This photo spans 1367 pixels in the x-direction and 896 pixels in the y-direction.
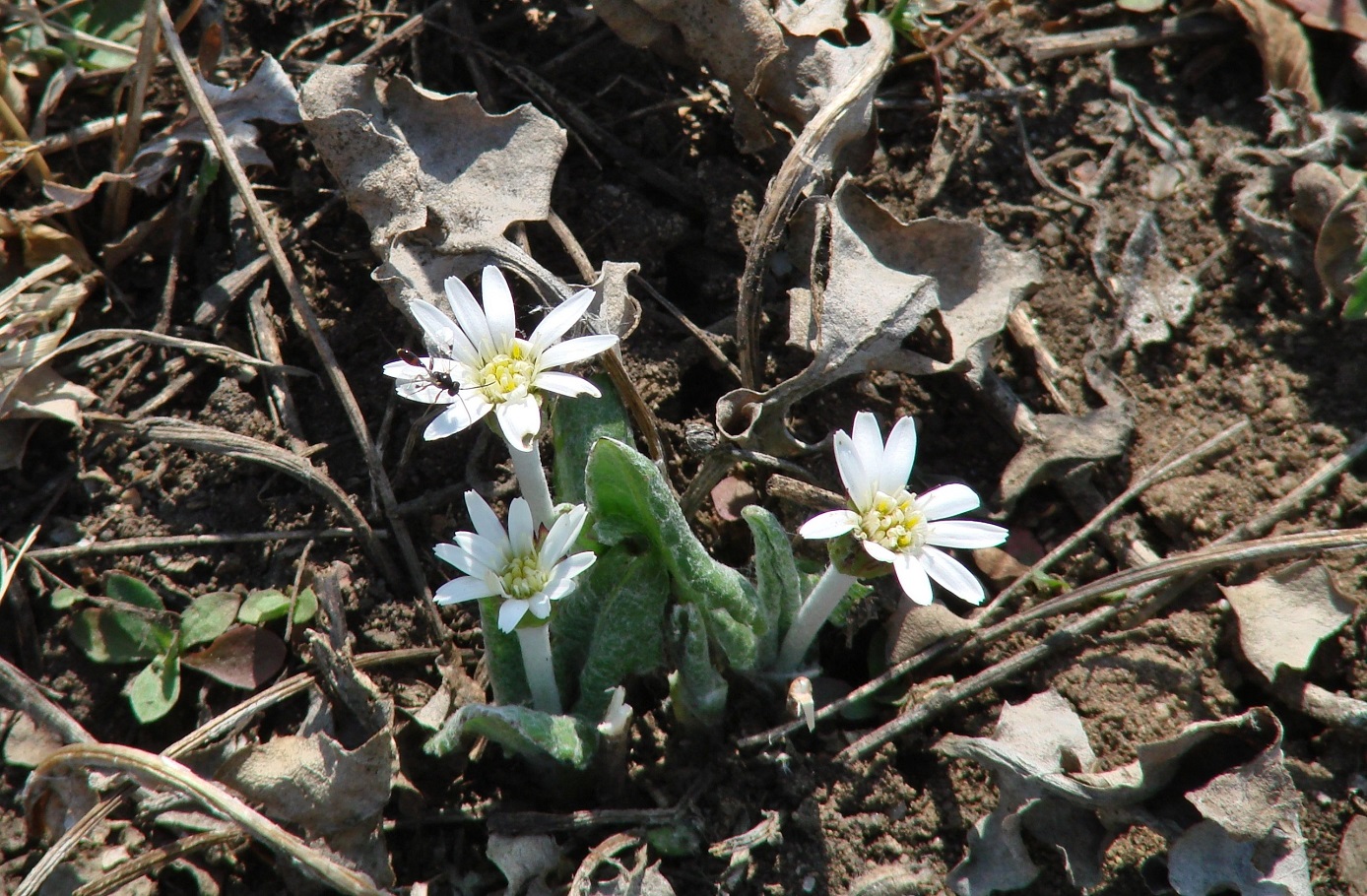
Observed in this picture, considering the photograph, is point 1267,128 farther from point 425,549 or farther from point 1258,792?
point 425,549

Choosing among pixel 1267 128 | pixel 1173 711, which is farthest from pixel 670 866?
pixel 1267 128

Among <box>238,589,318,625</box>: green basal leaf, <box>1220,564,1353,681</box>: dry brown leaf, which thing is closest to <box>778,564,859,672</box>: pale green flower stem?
<box>1220,564,1353,681</box>: dry brown leaf

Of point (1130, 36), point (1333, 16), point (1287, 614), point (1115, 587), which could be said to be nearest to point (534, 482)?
point (1115, 587)

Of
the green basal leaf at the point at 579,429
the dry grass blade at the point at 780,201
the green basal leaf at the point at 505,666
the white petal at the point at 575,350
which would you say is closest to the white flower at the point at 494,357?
the white petal at the point at 575,350

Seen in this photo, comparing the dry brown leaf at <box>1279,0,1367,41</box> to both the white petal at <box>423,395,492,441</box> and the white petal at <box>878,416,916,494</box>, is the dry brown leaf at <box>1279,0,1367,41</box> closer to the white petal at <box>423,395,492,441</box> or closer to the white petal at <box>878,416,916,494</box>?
the white petal at <box>878,416,916,494</box>

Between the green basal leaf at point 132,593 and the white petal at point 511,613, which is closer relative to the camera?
the white petal at point 511,613

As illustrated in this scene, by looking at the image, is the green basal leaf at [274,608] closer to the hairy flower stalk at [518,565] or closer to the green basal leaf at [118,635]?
the green basal leaf at [118,635]
